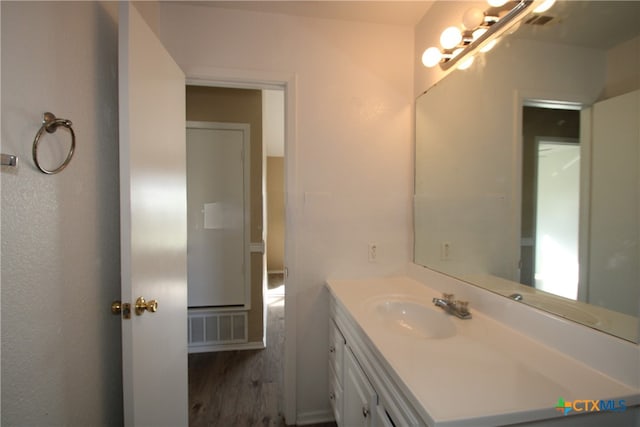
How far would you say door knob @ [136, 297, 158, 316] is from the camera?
924mm

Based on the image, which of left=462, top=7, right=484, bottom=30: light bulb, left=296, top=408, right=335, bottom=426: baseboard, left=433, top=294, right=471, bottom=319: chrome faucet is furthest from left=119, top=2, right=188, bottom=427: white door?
left=462, top=7, right=484, bottom=30: light bulb

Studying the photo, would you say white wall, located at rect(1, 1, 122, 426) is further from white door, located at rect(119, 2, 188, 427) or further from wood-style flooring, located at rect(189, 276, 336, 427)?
wood-style flooring, located at rect(189, 276, 336, 427)

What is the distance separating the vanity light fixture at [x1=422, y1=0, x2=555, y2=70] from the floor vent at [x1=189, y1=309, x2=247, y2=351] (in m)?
2.47

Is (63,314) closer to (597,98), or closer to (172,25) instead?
(172,25)

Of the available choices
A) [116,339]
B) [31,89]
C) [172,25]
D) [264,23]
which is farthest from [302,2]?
[116,339]

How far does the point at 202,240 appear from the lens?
237cm

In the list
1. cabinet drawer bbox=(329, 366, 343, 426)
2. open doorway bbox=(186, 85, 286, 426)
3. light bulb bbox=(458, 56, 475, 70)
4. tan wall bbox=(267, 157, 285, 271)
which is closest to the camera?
light bulb bbox=(458, 56, 475, 70)

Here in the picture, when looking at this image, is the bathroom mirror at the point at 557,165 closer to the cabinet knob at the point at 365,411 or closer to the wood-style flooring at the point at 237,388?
the cabinet knob at the point at 365,411

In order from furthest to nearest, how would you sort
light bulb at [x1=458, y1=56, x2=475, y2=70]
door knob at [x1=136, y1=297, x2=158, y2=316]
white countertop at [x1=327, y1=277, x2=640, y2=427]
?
light bulb at [x1=458, y1=56, x2=475, y2=70] < door knob at [x1=136, y1=297, x2=158, y2=316] < white countertop at [x1=327, y1=277, x2=640, y2=427]

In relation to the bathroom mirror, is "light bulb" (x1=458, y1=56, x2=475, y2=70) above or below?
above

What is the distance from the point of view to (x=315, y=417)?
5.23ft

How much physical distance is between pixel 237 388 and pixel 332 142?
1.90m

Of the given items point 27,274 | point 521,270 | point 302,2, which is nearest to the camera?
point 27,274

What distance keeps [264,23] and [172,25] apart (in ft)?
1.69
